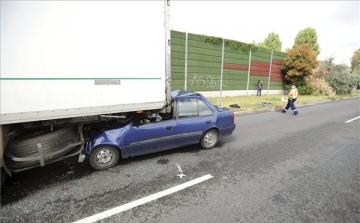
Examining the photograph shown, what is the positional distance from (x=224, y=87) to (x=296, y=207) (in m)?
15.0

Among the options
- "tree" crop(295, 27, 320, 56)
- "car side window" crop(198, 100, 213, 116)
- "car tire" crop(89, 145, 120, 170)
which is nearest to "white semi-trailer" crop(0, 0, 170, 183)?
"car tire" crop(89, 145, 120, 170)

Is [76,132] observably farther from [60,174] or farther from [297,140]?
[297,140]

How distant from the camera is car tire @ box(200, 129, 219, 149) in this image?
518 cm

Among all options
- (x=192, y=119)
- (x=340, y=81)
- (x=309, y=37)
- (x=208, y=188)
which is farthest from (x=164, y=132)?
(x=309, y=37)

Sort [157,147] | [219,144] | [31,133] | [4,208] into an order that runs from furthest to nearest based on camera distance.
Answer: [219,144] → [157,147] → [31,133] → [4,208]

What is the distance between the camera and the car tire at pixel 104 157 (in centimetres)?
392

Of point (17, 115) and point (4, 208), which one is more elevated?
point (17, 115)

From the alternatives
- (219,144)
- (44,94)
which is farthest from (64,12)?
(219,144)

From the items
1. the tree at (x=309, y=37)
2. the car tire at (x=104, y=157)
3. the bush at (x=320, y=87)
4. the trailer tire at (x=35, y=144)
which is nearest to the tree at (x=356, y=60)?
the tree at (x=309, y=37)

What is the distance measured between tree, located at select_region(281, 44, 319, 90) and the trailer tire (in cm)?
2322

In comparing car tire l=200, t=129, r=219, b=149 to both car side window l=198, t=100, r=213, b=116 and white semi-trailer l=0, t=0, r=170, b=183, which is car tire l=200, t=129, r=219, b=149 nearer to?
car side window l=198, t=100, r=213, b=116

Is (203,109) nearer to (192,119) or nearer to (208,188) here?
(192,119)

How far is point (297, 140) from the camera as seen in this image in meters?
6.24

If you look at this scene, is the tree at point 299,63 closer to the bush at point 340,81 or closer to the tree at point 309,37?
the bush at point 340,81
